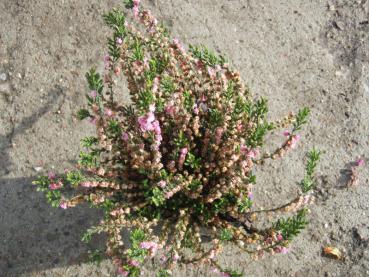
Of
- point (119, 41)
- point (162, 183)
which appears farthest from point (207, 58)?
point (162, 183)

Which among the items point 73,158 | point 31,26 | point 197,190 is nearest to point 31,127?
point 73,158

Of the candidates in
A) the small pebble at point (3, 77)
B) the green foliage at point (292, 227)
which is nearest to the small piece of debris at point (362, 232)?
the green foliage at point (292, 227)

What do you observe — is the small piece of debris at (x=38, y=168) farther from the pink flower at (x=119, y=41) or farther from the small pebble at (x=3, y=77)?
the pink flower at (x=119, y=41)

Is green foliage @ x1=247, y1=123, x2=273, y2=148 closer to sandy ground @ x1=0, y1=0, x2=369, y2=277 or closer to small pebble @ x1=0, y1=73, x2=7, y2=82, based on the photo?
sandy ground @ x1=0, y1=0, x2=369, y2=277

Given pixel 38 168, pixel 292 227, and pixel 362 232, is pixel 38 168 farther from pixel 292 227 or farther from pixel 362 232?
pixel 362 232

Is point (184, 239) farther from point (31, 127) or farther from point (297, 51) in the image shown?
point (297, 51)

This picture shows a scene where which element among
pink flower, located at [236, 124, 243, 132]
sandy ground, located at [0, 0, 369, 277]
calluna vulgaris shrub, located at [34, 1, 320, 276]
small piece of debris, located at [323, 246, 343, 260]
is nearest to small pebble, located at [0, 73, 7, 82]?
sandy ground, located at [0, 0, 369, 277]
